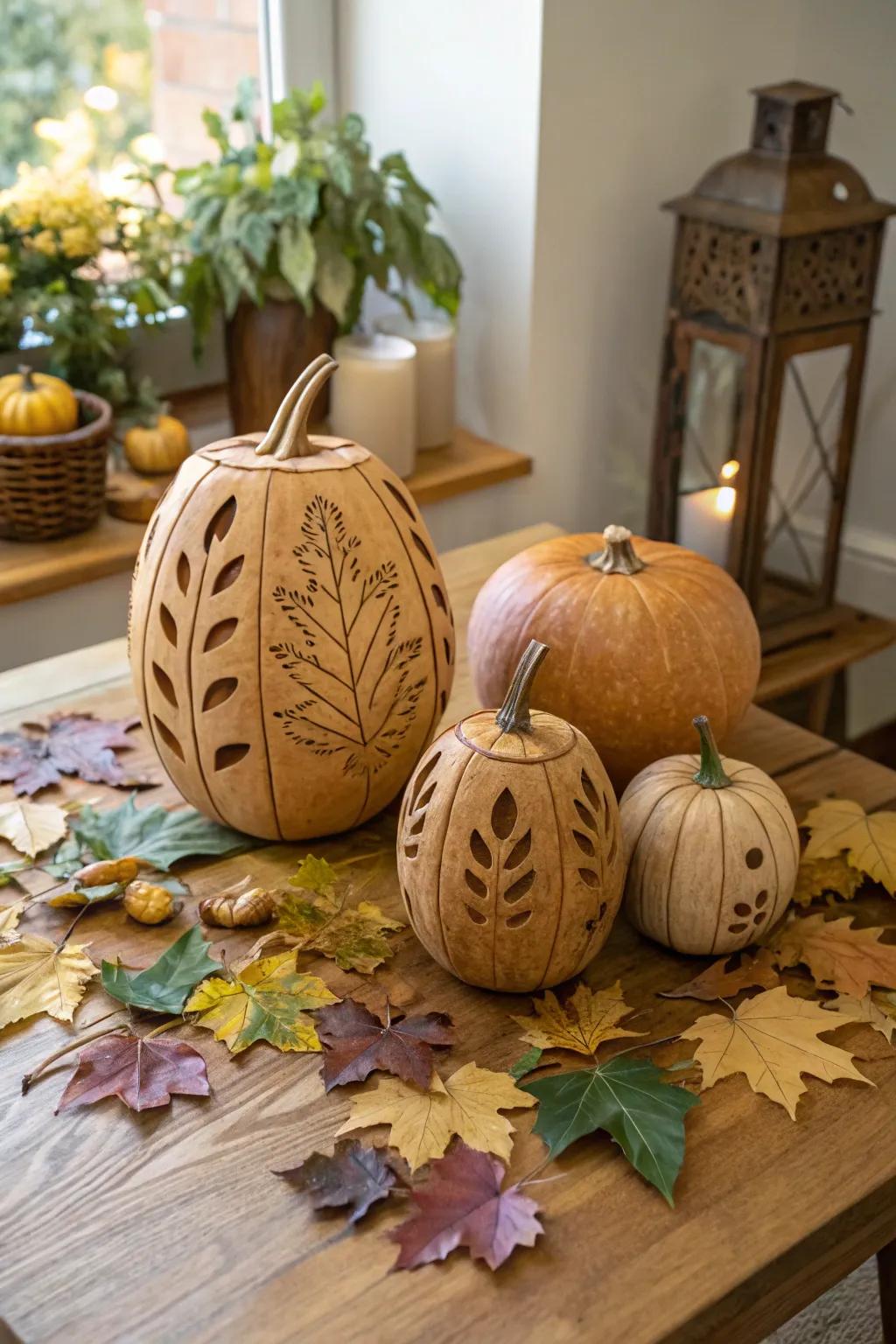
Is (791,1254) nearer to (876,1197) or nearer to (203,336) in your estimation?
(876,1197)

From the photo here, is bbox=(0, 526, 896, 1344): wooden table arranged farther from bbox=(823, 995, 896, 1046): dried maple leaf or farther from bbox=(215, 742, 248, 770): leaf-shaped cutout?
bbox=(215, 742, 248, 770): leaf-shaped cutout

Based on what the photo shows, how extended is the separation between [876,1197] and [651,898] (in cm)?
21

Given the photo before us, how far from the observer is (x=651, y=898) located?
2.67 feet

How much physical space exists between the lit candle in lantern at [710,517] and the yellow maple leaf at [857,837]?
0.62m

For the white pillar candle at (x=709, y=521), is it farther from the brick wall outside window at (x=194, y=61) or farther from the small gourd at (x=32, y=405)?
the brick wall outside window at (x=194, y=61)

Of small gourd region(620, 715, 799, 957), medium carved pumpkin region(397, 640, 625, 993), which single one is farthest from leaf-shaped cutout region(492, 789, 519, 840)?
small gourd region(620, 715, 799, 957)

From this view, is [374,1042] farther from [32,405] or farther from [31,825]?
[32,405]

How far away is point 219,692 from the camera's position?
0.86m

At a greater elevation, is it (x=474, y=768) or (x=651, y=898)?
(x=474, y=768)

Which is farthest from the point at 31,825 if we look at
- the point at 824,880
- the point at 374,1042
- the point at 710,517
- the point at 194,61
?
the point at 194,61

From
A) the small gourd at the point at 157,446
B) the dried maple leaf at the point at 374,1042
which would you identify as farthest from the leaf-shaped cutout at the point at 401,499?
the small gourd at the point at 157,446

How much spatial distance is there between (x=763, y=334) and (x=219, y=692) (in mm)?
839

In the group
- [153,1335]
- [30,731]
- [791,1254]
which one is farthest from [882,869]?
[30,731]

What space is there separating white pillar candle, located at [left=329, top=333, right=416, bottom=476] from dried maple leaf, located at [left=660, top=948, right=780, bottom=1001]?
0.95m
